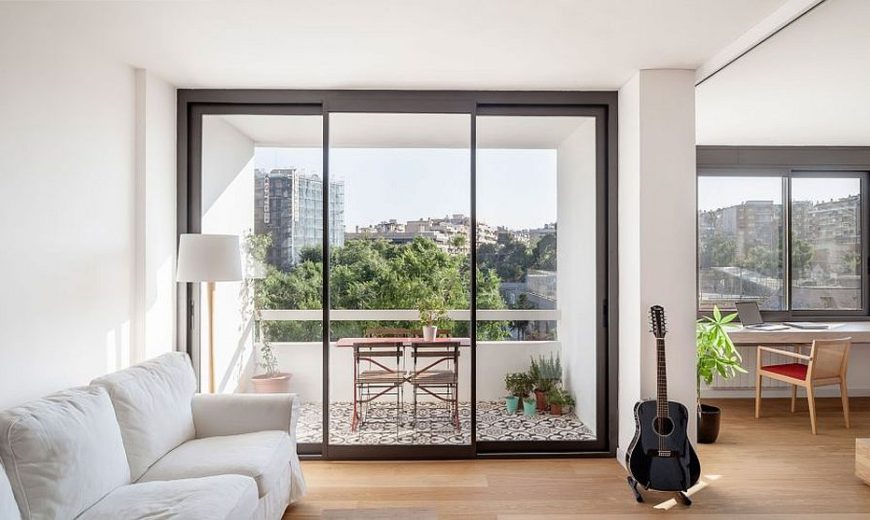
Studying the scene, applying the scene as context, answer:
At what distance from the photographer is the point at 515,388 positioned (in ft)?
13.1

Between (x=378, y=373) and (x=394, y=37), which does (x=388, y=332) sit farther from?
(x=394, y=37)

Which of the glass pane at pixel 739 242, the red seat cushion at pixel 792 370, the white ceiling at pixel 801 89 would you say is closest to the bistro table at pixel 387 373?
the white ceiling at pixel 801 89

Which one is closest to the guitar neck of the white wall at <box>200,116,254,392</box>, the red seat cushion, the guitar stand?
A: the guitar stand

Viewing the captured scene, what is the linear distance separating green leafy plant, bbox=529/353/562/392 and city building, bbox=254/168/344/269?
175cm

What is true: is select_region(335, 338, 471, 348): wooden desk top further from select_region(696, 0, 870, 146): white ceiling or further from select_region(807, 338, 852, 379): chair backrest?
select_region(807, 338, 852, 379): chair backrest

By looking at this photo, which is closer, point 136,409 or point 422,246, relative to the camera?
point 136,409

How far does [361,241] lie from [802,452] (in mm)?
3639

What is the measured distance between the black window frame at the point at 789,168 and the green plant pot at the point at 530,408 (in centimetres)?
258

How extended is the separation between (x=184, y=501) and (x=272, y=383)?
1.88 meters

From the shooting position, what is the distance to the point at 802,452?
3855 millimetres

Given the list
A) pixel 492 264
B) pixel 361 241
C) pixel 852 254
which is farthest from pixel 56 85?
pixel 852 254

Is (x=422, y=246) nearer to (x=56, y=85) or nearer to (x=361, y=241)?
(x=361, y=241)

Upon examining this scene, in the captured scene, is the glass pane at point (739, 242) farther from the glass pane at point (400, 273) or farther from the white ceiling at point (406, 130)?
the glass pane at point (400, 273)

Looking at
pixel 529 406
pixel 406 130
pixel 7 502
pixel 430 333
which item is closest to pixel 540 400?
pixel 529 406
